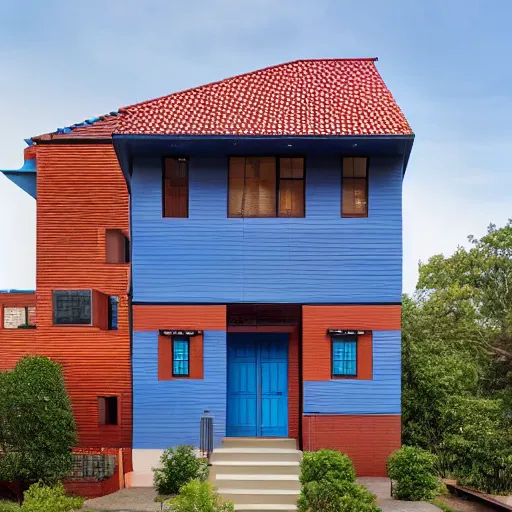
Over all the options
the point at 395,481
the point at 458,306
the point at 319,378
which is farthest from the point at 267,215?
the point at 458,306

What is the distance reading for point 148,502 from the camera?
12.2 meters

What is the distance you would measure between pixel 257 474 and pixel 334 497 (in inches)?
99.0

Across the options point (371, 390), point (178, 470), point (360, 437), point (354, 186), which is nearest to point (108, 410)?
point (178, 470)

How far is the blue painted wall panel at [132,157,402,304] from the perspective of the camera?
13867 millimetres

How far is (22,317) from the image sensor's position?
1658 cm

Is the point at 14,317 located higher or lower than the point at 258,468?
higher

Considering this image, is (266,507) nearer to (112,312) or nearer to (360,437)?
(360,437)

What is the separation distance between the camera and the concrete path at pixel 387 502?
11.5 meters

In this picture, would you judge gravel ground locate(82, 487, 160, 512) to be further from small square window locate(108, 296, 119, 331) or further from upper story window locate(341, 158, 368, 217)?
upper story window locate(341, 158, 368, 217)

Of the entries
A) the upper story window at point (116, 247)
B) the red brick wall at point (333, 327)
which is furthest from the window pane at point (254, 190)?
the upper story window at point (116, 247)

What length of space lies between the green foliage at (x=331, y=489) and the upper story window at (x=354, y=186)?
17.4 feet

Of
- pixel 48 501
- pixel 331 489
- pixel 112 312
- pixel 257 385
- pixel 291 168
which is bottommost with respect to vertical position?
pixel 48 501

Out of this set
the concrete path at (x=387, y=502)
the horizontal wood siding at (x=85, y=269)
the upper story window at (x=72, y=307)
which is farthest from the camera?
the upper story window at (x=72, y=307)

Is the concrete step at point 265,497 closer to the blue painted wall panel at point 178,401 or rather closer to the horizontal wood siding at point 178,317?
the blue painted wall panel at point 178,401
